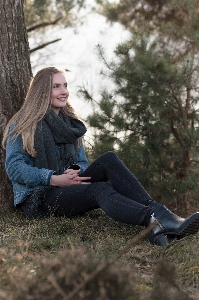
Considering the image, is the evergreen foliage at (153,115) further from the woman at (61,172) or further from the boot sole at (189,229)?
the boot sole at (189,229)

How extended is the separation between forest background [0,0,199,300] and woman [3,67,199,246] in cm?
13

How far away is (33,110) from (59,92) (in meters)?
0.21

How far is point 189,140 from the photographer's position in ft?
17.6

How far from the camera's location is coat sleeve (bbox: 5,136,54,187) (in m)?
3.33

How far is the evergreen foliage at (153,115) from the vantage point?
530 cm

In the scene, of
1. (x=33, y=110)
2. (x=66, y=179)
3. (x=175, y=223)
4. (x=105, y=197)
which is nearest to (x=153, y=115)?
(x=33, y=110)

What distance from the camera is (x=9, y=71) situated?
12.9 ft

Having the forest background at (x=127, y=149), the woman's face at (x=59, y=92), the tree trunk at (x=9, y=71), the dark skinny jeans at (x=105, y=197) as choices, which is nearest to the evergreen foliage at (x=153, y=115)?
the forest background at (x=127, y=149)

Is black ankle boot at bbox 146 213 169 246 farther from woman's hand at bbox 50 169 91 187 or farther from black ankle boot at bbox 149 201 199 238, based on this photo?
woman's hand at bbox 50 169 91 187

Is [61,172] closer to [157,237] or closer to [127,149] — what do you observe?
[157,237]

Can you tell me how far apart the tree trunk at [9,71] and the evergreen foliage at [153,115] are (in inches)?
61.9

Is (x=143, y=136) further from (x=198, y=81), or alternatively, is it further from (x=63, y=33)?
(x=63, y=33)

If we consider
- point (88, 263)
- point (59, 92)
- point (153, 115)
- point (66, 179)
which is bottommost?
point (88, 263)

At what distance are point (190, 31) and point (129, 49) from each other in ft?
2.63
